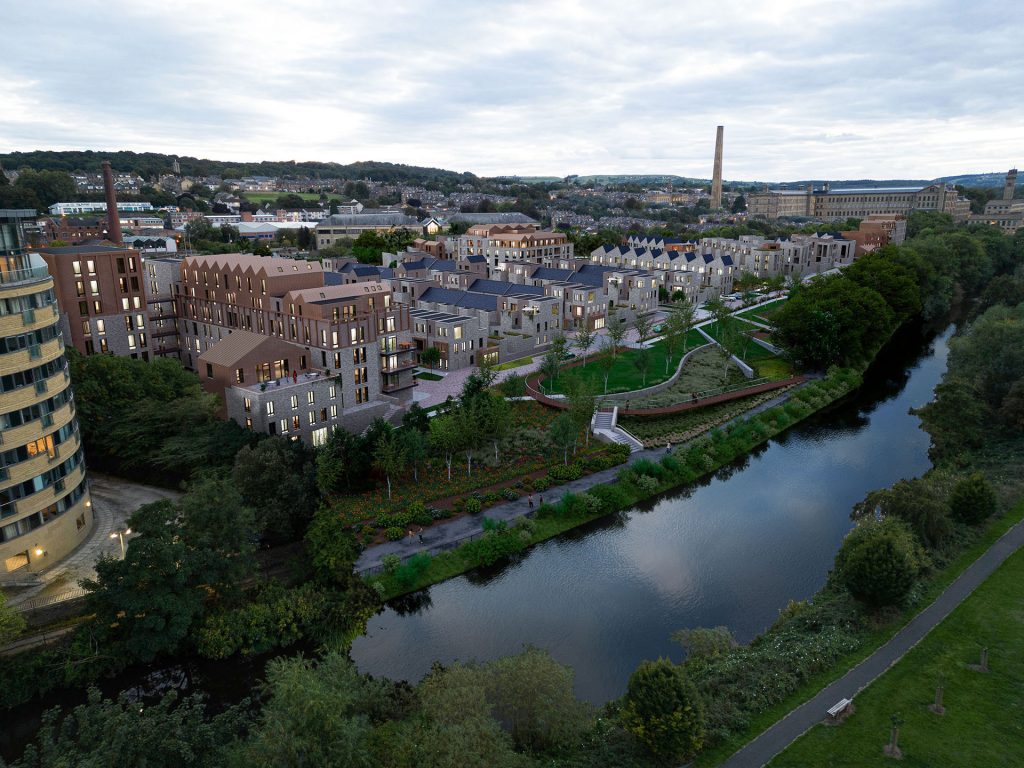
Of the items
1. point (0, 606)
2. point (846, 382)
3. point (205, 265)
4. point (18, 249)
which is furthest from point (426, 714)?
point (846, 382)

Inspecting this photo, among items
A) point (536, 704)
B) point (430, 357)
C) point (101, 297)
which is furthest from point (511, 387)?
point (101, 297)

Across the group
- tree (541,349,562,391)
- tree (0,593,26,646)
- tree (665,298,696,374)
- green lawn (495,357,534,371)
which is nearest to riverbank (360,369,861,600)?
tree (665,298,696,374)

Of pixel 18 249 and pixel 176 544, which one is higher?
pixel 18 249

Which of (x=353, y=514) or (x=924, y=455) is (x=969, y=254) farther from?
(x=353, y=514)

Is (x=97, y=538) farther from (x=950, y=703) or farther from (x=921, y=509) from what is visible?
(x=921, y=509)

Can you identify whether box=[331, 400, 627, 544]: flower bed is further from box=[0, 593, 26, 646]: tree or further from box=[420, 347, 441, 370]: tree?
box=[420, 347, 441, 370]: tree

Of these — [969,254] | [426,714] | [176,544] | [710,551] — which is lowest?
[710,551]

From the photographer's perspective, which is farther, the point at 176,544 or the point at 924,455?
the point at 924,455

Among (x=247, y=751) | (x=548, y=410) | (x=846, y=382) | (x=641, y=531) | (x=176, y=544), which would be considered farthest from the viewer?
(x=846, y=382)
